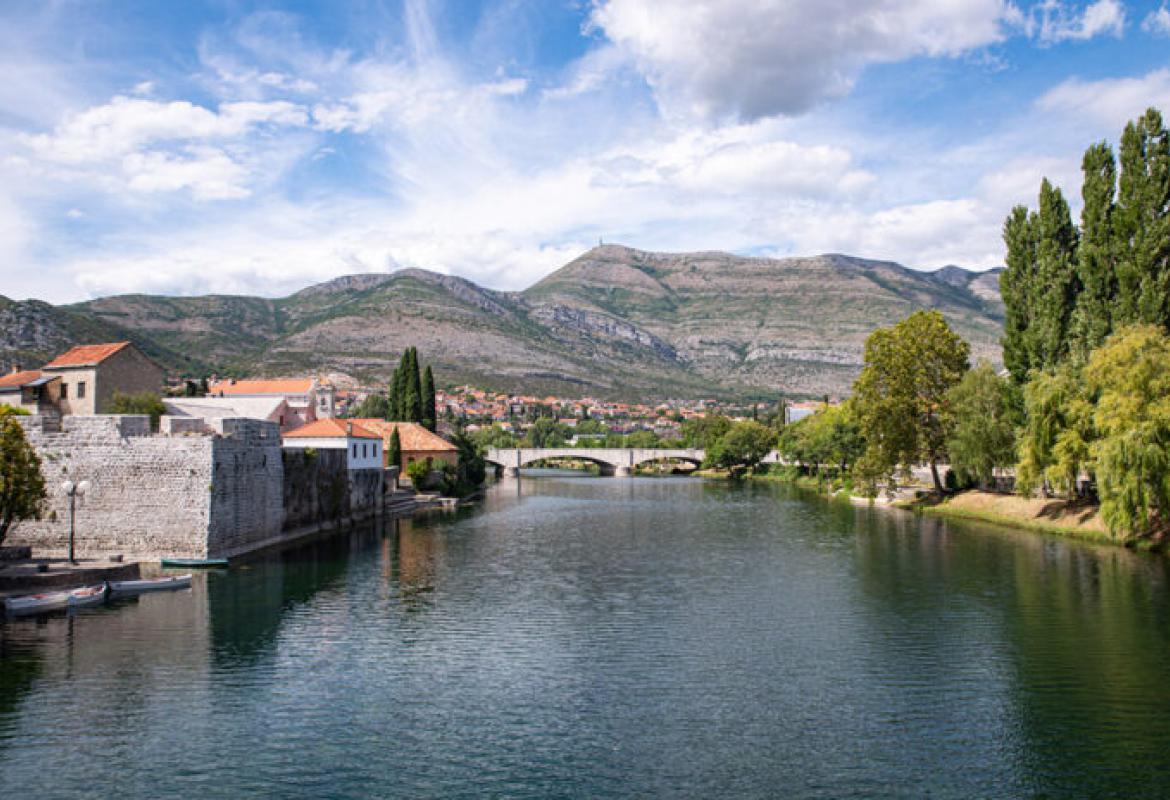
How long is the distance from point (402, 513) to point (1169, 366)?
142ft

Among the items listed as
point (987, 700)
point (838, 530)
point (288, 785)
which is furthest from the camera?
point (838, 530)

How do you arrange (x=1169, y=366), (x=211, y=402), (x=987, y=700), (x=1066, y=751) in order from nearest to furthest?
(x=1066, y=751) < (x=987, y=700) < (x=1169, y=366) < (x=211, y=402)

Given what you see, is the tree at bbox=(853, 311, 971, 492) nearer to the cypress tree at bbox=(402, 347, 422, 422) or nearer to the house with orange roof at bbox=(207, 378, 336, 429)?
the cypress tree at bbox=(402, 347, 422, 422)

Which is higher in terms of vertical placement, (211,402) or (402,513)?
(211,402)

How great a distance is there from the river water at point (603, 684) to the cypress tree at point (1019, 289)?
17.1m

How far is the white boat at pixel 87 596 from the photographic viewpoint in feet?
72.3

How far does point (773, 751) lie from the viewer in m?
13.5

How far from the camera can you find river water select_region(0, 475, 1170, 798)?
41.2 feet

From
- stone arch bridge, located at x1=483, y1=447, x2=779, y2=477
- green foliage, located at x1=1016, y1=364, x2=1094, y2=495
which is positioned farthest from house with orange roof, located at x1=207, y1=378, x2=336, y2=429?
stone arch bridge, located at x1=483, y1=447, x2=779, y2=477

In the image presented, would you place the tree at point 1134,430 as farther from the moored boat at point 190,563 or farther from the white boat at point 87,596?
the white boat at point 87,596

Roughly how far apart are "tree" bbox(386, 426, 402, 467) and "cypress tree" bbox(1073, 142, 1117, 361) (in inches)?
1757

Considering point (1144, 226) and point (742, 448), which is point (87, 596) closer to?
point (1144, 226)

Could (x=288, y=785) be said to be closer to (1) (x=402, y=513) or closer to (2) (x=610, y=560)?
(2) (x=610, y=560)

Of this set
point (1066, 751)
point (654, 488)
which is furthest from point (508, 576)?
point (654, 488)
